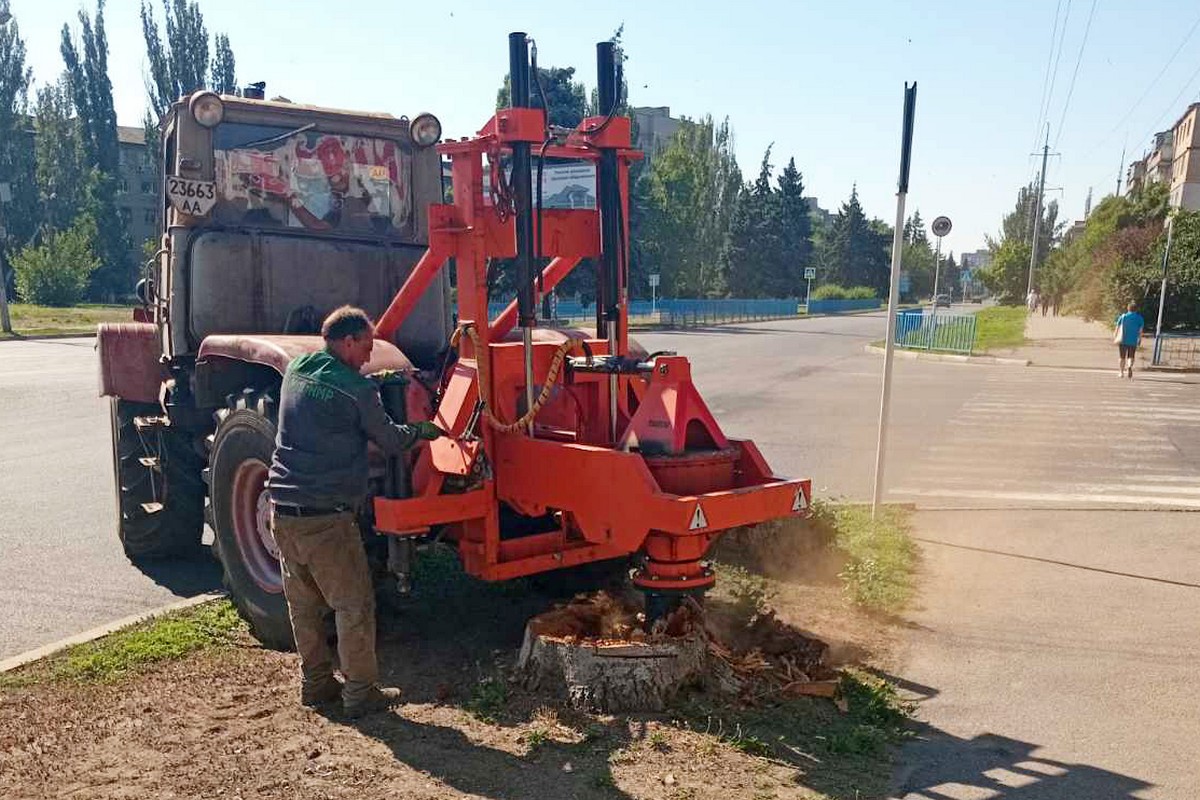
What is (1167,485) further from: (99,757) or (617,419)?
(99,757)

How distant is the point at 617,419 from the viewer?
502 cm

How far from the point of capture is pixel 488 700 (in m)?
4.41

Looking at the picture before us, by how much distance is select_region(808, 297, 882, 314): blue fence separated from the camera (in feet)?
239

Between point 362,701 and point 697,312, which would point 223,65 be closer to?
point 697,312

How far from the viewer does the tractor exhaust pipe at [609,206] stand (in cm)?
488

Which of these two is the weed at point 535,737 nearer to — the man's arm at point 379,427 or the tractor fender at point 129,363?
the man's arm at point 379,427

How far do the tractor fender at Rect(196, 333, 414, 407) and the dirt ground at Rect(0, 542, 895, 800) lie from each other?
1.51 meters

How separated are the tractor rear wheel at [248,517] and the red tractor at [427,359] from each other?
13 millimetres

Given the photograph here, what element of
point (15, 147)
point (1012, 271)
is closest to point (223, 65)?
point (15, 147)

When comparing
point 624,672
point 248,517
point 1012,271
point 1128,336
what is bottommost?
point 624,672

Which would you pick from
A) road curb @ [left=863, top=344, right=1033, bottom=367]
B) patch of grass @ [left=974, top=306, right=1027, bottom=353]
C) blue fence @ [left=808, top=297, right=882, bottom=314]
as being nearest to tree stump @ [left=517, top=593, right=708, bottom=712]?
road curb @ [left=863, top=344, right=1033, bottom=367]

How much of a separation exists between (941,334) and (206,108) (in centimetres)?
2562

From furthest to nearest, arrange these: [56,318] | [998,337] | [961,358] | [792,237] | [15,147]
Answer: [792,237] → [15,147] → [56,318] → [998,337] → [961,358]

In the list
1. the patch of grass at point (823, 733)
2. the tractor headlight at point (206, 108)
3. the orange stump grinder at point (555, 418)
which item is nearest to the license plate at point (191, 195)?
the tractor headlight at point (206, 108)
